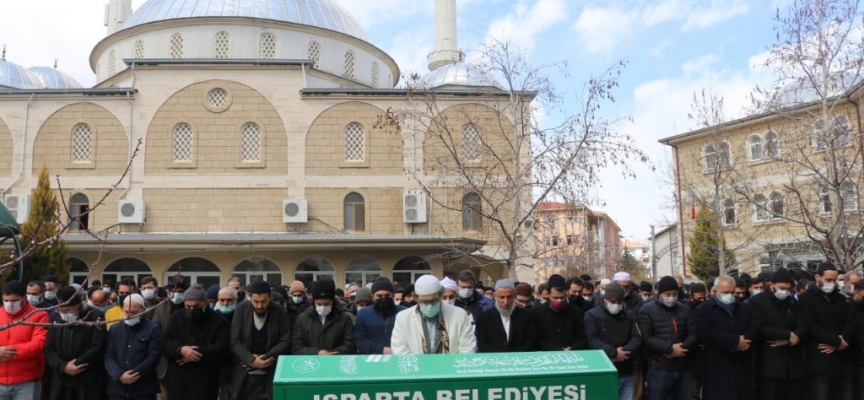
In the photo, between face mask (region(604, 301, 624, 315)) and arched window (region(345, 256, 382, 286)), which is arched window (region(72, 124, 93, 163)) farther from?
face mask (region(604, 301, 624, 315))

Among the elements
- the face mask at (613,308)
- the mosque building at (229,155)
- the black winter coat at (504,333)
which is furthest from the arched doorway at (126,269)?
the face mask at (613,308)

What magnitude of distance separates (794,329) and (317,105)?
23.4 metres

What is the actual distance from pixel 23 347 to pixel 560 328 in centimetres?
514

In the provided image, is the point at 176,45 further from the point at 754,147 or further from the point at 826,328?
the point at 826,328

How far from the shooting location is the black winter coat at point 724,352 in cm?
751

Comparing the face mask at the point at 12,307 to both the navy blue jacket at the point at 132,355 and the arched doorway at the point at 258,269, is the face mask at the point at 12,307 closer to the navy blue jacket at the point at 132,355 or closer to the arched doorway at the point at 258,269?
the navy blue jacket at the point at 132,355

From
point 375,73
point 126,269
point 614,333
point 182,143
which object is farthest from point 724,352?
point 375,73

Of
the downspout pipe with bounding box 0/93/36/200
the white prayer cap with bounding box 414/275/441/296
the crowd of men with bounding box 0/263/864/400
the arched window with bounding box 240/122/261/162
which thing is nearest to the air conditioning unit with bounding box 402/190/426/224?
the arched window with bounding box 240/122/261/162

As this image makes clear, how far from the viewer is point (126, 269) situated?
25312 millimetres

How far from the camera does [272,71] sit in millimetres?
29047

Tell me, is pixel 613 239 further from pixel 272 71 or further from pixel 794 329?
pixel 794 329

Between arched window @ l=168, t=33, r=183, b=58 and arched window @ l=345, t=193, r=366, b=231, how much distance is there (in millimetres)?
10991

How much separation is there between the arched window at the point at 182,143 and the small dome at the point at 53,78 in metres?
16.6

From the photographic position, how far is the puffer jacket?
7.39 metres
